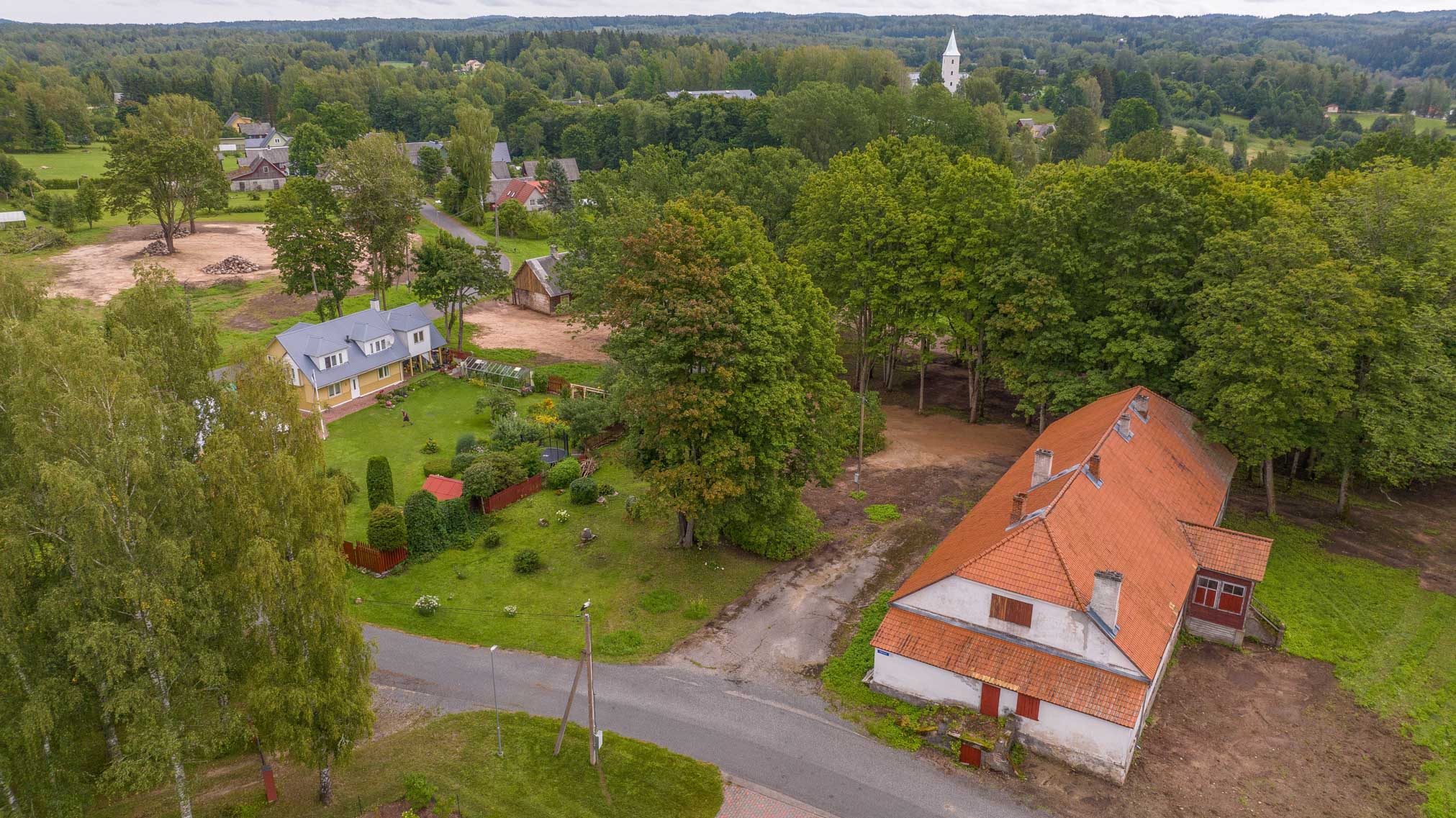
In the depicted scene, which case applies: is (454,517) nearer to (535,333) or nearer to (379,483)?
(379,483)

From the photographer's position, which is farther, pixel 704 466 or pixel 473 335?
pixel 473 335

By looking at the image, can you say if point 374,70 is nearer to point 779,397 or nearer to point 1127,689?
point 779,397

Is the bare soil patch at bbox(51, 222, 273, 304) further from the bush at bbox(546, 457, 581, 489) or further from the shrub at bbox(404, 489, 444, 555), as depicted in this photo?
the shrub at bbox(404, 489, 444, 555)

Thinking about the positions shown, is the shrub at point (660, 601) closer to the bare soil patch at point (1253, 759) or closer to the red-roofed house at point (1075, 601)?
the red-roofed house at point (1075, 601)

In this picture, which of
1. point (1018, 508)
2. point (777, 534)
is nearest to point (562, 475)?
point (777, 534)

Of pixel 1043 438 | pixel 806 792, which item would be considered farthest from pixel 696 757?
pixel 1043 438

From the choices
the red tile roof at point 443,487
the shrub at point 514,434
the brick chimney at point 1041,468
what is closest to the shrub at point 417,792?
the red tile roof at point 443,487
